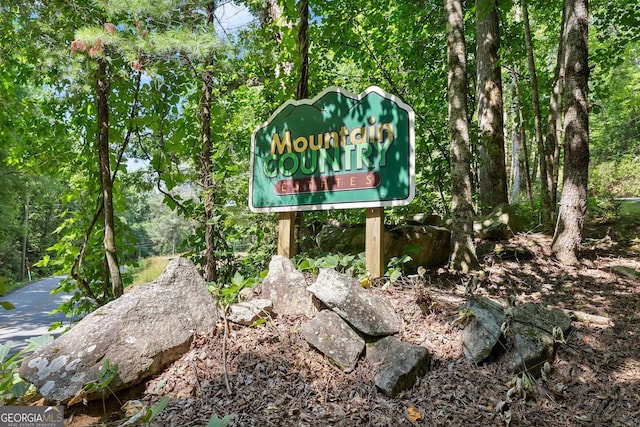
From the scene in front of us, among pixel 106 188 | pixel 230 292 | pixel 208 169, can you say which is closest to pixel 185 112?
pixel 208 169

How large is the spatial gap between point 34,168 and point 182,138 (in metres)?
2.44

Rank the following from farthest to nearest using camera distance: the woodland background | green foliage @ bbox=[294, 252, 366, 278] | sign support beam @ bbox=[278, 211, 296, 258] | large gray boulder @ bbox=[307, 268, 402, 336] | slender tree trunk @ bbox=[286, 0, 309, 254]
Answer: slender tree trunk @ bbox=[286, 0, 309, 254] → sign support beam @ bbox=[278, 211, 296, 258] → the woodland background → green foliage @ bbox=[294, 252, 366, 278] → large gray boulder @ bbox=[307, 268, 402, 336]

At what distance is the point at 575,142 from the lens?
418 centimetres

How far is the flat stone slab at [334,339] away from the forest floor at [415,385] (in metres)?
0.07

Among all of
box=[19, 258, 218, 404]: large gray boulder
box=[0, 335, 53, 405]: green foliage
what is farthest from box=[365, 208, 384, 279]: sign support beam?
box=[0, 335, 53, 405]: green foliage

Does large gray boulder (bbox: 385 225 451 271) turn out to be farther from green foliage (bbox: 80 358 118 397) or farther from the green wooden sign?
green foliage (bbox: 80 358 118 397)

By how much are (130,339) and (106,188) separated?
2147 mm

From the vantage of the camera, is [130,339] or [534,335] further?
Answer: [534,335]

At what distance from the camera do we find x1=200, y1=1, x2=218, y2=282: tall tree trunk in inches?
164

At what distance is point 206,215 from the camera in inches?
168

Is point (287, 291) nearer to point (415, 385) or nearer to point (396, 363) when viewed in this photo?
point (396, 363)

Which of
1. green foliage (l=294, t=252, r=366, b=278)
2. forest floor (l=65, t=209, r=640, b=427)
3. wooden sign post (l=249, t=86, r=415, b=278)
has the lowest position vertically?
forest floor (l=65, t=209, r=640, b=427)

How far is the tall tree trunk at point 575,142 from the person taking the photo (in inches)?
163

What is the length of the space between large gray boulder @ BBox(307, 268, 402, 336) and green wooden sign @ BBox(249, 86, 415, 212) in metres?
0.87
